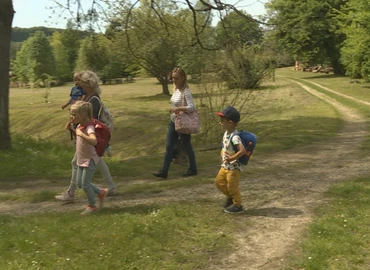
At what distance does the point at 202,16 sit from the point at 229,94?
2.71m

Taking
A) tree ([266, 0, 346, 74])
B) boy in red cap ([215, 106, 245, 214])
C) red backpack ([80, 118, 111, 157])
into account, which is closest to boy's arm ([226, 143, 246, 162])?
boy in red cap ([215, 106, 245, 214])

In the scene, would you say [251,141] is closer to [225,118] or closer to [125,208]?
[225,118]

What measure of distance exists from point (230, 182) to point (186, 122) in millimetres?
2067

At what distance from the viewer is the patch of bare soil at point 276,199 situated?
4.53 m

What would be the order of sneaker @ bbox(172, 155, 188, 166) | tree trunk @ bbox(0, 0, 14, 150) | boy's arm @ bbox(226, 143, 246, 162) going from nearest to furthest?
boy's arm @ bbox(226, 143, 246, 162) < sneaker @ bbox(172, 155, 188, 166) < tree trunk @ bbox(0, 0, 14, 150)

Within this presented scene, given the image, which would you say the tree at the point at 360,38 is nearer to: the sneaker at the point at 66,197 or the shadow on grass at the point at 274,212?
the shadow on grass at the point at 274,212

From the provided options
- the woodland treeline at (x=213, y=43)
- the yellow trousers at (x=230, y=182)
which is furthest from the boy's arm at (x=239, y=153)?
the woodland treeline at (x=213, y=43)

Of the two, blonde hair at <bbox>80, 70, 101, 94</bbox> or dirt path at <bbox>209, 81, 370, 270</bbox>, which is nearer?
dirt path at <bbox>209, 81, 370, 270</bbox>

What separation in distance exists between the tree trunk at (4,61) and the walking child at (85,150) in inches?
233

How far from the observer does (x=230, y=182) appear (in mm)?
5527

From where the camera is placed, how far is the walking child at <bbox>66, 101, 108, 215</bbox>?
17.8 feet

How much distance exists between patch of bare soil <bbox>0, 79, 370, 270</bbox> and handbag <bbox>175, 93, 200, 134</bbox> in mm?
1066

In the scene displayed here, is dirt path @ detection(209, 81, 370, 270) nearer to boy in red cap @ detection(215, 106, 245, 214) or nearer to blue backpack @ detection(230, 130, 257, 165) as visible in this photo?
boy in red cap @ detection(215, 106, 245, 214)

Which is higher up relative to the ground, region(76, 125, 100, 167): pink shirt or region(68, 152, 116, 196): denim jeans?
region(76, 125, 100, 167): pink shirt
